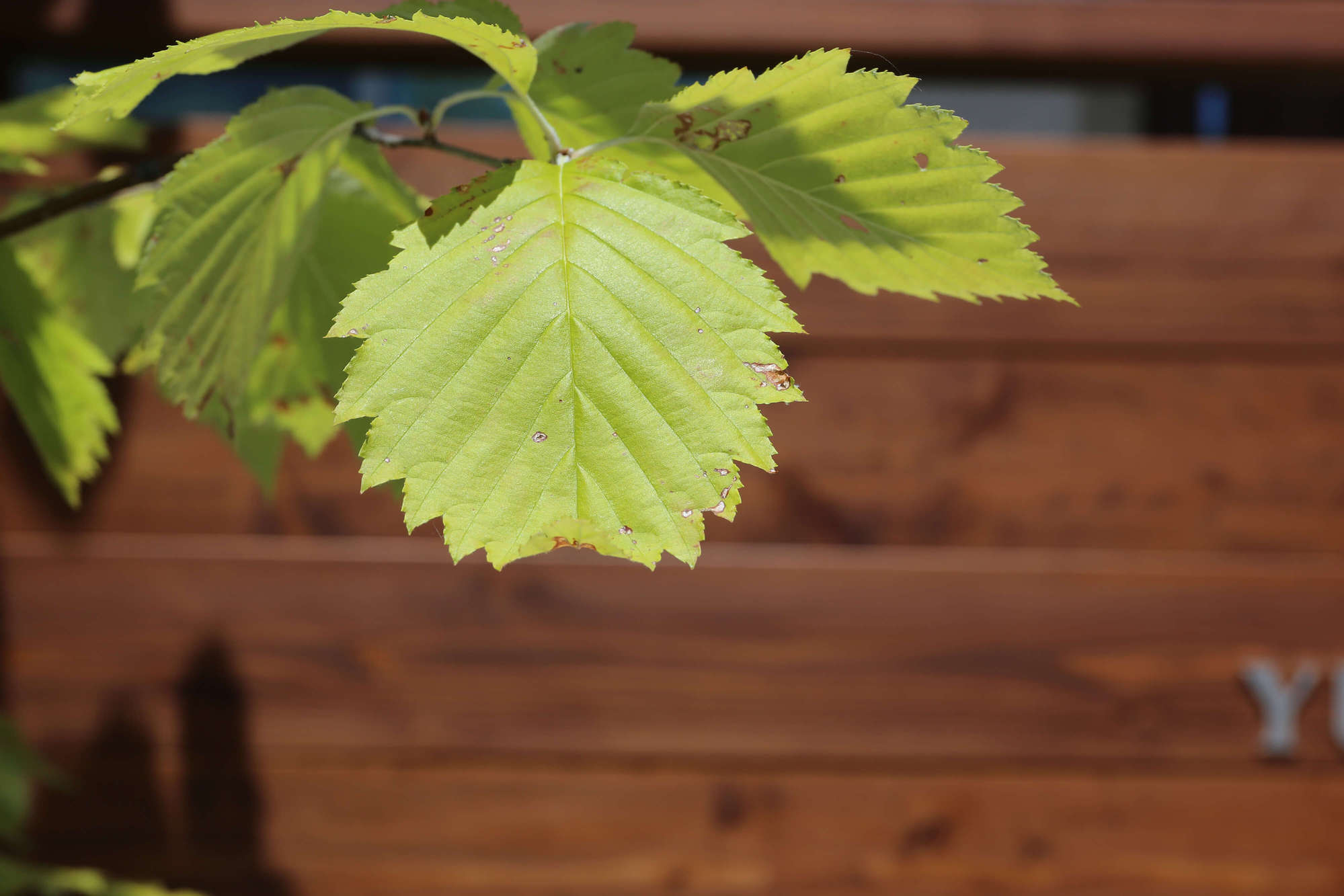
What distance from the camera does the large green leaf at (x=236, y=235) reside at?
200 millimetres

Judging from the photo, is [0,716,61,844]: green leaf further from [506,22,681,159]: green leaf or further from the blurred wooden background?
[506,22,681,159]: green leaf

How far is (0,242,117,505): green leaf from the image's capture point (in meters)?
0.27

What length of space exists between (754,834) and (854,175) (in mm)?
1076

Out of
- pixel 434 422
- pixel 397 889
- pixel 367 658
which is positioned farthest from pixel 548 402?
pixel 397 889

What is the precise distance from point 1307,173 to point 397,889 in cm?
131

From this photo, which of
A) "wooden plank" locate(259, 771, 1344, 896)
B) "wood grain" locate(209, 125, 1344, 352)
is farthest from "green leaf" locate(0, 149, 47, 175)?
"wooden plank" locate(259, 771, 1344, 896)

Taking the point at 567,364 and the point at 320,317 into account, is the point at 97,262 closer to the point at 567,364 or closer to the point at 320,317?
the point at 320,317

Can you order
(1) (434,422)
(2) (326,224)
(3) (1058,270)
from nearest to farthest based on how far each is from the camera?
(1) (434,422) < (2) (326,224) < (3) (1058,270)

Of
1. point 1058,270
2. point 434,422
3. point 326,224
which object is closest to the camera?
point 434,422

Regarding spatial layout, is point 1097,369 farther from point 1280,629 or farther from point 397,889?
point 397,889

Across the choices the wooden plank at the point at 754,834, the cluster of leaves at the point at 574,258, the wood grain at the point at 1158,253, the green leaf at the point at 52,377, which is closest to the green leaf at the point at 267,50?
the cluster of leaves at the point at 574,258

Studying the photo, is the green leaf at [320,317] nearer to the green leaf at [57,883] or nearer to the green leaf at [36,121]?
the green leaf at [36,121]

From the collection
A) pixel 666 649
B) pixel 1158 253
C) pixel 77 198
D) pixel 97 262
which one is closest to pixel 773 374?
pixel 77 198

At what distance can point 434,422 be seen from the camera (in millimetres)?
148
